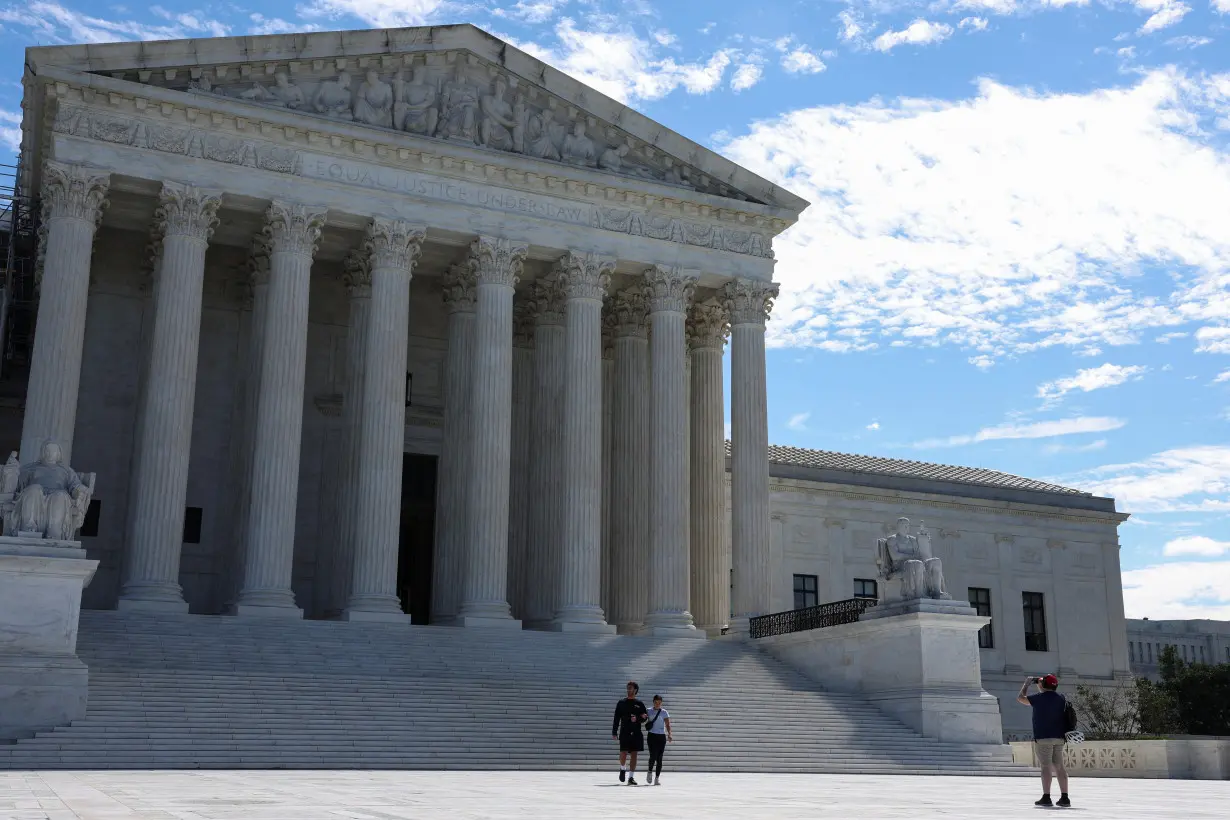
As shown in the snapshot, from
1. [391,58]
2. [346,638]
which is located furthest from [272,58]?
[346,638]

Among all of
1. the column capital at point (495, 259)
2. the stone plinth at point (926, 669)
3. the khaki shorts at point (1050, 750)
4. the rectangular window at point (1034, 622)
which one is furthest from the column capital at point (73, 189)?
the rectangular window at point (1034, 622)

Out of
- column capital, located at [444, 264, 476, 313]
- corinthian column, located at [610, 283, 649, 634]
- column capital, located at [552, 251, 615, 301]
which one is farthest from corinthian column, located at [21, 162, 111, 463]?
corinthian column, located at [610, 283, 649, 634]

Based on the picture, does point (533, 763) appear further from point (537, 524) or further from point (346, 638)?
point (537, 524)

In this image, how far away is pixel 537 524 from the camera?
137ft

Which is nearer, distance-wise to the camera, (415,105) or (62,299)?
(62,299)

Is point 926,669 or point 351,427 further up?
point 351,427

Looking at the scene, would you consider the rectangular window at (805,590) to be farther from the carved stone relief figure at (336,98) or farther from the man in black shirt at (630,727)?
the man in black shirt at (630,727)

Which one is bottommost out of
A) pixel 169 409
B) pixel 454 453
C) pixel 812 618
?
pixel 812 618

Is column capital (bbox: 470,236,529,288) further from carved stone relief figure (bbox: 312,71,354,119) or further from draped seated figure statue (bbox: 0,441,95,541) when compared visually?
draped seated figure statue (bbox: 0,441,95,541)

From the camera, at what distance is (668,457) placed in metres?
40.1

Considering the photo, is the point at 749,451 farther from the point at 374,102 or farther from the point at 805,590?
the point at 374,102

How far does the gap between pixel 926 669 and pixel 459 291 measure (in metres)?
18.3

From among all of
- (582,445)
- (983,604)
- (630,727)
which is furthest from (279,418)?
(983,604)

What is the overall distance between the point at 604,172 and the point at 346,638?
1622 centimetres
